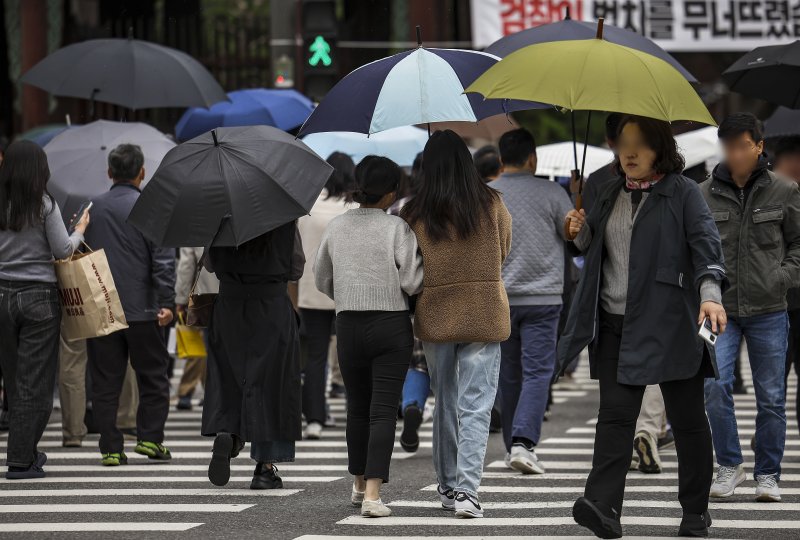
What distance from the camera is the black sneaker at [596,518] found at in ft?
21.4

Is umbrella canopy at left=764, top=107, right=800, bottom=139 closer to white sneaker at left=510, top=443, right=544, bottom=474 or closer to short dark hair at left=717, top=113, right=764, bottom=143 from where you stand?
short dark hair at left=717, top=113, right=764, bottom=143

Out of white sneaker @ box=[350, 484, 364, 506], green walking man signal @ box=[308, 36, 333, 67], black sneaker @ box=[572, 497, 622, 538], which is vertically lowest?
white sneaker @ box=[350, 484, 364, 506]

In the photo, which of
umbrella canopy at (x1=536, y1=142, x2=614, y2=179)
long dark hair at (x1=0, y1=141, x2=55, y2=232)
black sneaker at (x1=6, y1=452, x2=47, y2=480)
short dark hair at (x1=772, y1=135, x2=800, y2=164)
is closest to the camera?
long dark hair at (x1=0, y1=141, x2=55, y2=232)

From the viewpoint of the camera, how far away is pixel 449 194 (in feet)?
24.5

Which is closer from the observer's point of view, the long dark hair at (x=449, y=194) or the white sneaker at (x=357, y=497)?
the long dark hair at (x=449, y=194)

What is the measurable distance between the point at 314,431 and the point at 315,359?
0.59 metres

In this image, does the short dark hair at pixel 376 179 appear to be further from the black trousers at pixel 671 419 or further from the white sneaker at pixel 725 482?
the white sneaker at pixel 725 482

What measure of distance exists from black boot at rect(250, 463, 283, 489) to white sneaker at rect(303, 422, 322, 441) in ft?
8.13

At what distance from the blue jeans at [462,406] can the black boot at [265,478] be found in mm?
1189

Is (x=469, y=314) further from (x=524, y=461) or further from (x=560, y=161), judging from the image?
(x=560, y=161)

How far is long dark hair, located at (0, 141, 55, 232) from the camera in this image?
8938 millimetres

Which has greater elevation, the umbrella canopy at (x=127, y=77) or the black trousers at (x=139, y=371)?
the umbrella canopy at (x=127, y=77)

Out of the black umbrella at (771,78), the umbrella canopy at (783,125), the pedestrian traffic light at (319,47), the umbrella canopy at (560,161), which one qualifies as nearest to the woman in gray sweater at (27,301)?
the black umbrella at (771,78)

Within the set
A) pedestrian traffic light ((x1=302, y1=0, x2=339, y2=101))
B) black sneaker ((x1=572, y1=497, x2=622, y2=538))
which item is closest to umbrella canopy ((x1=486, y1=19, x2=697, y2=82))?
black sneaker ((x1=572, y1=497, x2=622, y2=538))
